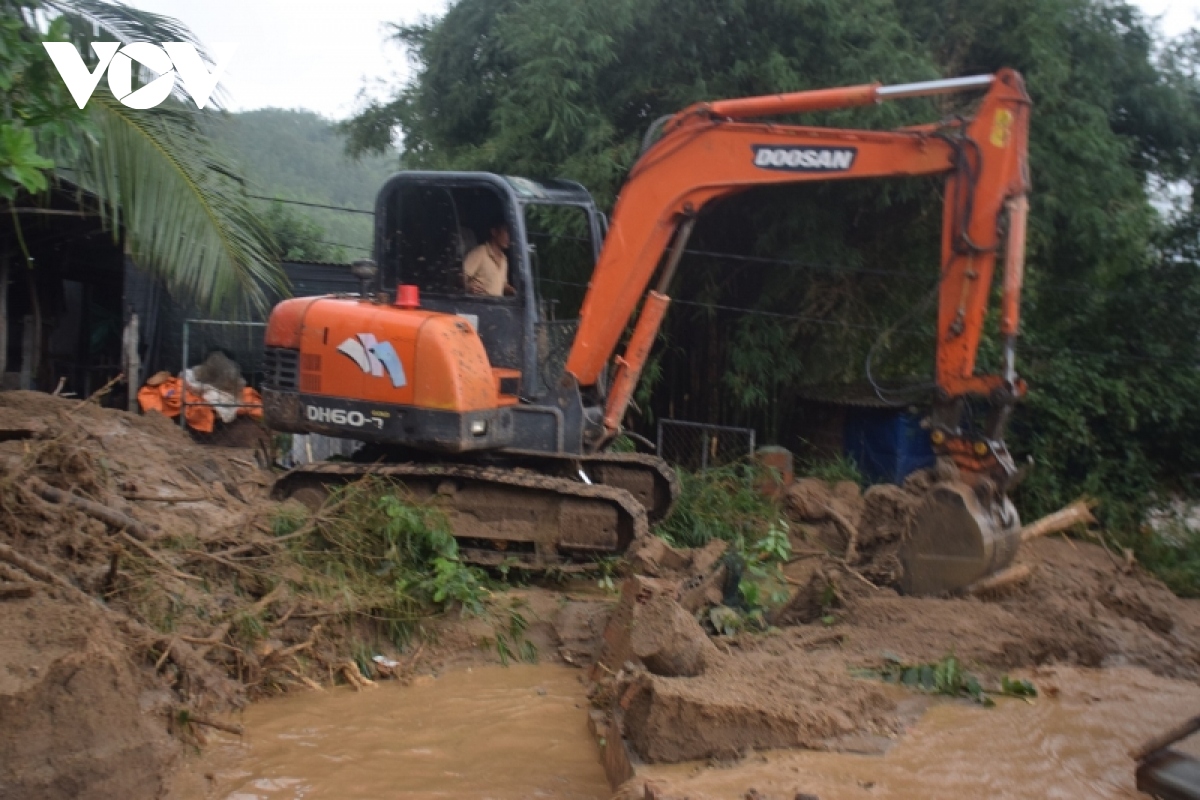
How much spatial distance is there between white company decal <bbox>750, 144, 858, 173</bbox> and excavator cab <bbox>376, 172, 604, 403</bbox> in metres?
1.56

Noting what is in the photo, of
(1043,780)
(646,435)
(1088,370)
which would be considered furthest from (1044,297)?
(1043,780)

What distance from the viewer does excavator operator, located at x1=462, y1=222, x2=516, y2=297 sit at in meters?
8.20

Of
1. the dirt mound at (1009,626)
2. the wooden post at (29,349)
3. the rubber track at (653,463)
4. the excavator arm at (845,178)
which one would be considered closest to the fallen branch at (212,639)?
the dirt mound at (1009,626)

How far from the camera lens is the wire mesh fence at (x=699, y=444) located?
11891mm

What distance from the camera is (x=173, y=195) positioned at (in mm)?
6027

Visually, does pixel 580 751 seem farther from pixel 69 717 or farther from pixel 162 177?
pixel 162 177

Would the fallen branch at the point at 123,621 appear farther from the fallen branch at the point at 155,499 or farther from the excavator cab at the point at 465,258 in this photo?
the excavator cab at the point at 465,258

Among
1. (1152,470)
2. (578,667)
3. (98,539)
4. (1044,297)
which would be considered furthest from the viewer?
(1044,297)

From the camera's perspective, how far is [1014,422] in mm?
11391

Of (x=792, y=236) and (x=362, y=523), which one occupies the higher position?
(x=792, y=236)

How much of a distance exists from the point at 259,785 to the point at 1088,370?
29.6ft

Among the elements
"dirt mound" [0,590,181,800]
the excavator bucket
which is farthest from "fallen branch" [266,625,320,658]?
the excavator bucket

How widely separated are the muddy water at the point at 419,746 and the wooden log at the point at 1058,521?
14.0 ft

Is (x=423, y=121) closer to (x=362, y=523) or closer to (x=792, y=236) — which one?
(x=792, y=236)
